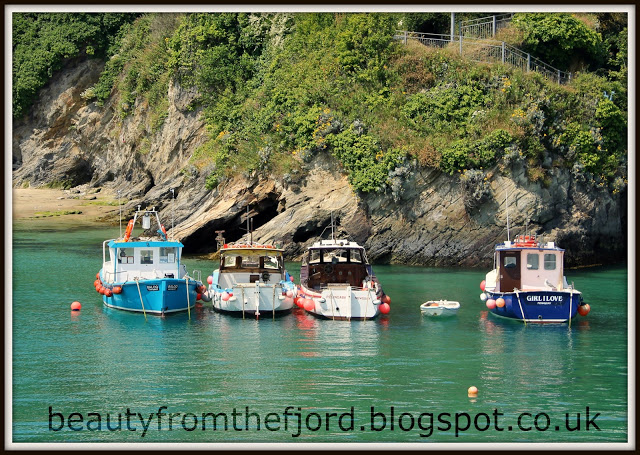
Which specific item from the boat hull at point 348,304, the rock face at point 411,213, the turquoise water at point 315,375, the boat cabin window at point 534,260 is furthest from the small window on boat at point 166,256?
the boat cabin window at point 534,260

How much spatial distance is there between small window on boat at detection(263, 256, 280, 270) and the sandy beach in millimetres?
27177

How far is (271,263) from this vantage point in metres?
35.8

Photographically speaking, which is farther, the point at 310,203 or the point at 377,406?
the point at 310,203

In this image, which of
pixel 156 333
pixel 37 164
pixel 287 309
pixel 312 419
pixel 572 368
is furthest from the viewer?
pixel 37 164

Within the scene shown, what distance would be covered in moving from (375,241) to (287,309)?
1259 centimetres

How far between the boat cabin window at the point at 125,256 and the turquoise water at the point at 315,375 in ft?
6.55

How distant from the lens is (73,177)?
2931 inches

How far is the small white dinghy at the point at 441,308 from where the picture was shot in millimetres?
32000

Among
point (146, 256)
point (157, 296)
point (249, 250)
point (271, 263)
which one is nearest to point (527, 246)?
point (271, 263)

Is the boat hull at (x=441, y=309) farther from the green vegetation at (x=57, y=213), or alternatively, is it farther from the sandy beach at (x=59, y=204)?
the green vegetation at (x=57, y=213)

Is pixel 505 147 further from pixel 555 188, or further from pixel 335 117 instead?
pixel 335 117

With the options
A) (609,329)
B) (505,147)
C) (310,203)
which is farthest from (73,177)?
(609,329)

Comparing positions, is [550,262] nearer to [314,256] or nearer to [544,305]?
[544,305]

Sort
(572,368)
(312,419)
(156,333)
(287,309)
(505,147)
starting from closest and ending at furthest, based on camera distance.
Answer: (312,419), (572,368), (156,333), (287,309), (505,147)
